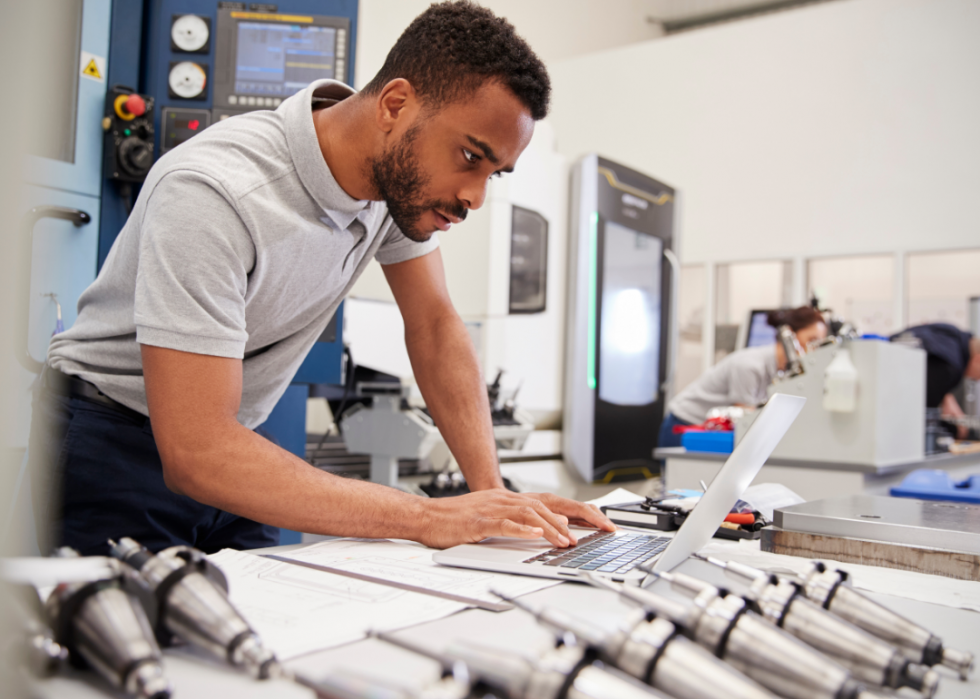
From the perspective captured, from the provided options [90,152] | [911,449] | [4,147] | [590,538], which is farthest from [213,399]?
[911,449]

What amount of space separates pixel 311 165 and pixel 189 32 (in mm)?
1243

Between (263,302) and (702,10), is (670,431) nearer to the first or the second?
(263,302)

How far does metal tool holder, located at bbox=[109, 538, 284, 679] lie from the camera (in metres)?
0.48

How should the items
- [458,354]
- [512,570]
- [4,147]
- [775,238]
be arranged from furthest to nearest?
[775,238] < [458,354] < [512,570] < [4,147]

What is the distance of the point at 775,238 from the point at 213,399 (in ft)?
17.0

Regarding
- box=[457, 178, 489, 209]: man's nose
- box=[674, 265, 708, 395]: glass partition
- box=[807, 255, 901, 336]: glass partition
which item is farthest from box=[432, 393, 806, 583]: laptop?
box=[674, 265, 708, 395]: glass partition

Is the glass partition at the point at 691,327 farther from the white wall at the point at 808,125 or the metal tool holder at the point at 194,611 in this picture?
the metal tool holder at the point at 194,611

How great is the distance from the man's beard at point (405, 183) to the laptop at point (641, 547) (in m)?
0.49

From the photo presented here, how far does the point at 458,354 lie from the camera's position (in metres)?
1.40

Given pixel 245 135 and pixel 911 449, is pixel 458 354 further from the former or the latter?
pixel 911 449

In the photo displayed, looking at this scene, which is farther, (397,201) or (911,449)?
(911,449)

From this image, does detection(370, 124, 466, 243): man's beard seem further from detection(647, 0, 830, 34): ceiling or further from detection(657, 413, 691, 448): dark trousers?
detection(647, 0, 830, 34): ceiling

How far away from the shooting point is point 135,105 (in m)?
1.98

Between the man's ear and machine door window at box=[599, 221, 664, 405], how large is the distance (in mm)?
2866
